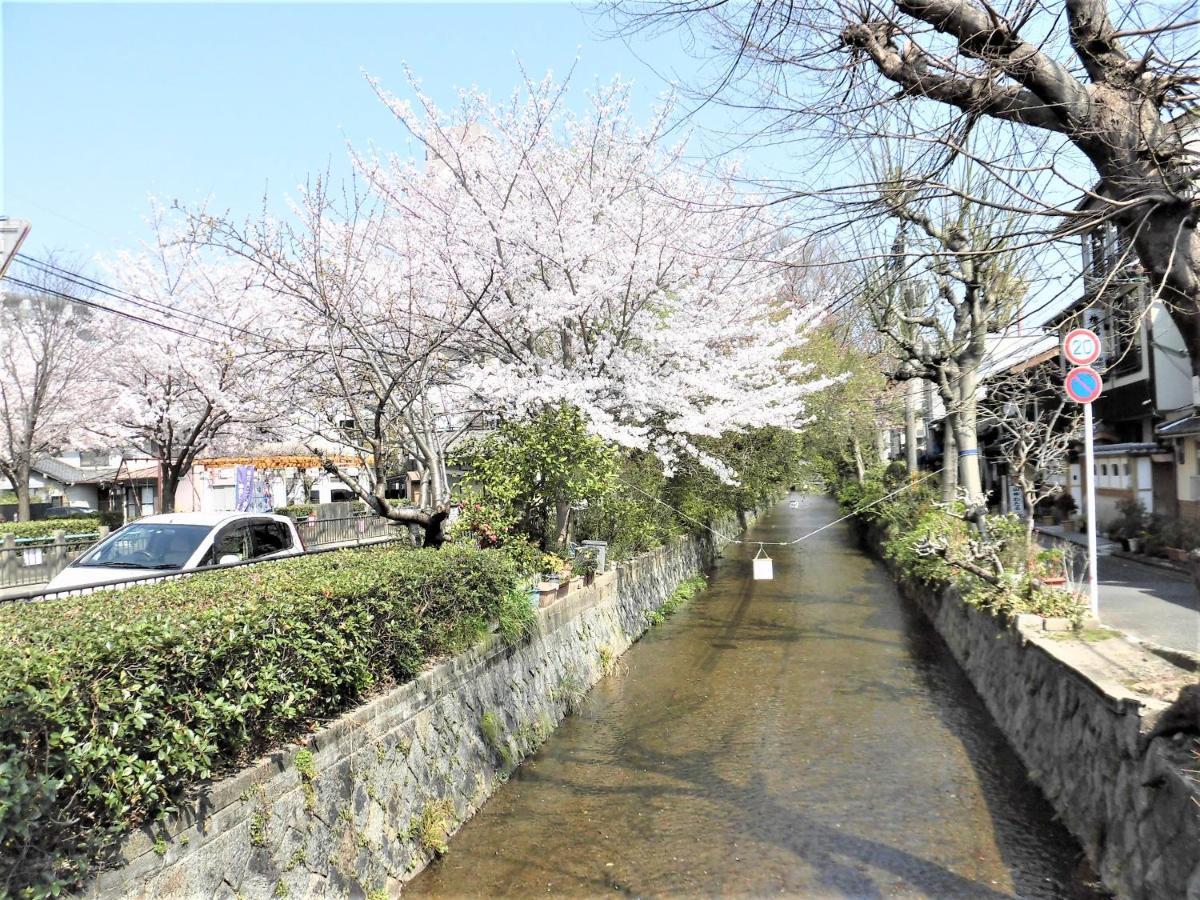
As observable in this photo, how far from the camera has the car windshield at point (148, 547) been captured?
8.96m

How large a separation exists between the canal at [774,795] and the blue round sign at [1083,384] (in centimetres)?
381

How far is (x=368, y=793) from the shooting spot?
18.1 ft

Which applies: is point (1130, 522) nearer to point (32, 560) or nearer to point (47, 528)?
point (32, 560)

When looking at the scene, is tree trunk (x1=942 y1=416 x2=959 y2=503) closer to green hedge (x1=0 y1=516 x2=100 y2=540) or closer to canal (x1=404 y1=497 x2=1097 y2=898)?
canal (x1=404 y1=497 x2=1097 y2=898)

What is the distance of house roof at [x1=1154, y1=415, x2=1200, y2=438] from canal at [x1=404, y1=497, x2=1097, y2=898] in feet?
22.9

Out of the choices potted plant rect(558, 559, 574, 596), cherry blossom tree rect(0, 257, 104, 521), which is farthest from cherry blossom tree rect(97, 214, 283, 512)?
potted plant rect(558, 559, 574, 596)

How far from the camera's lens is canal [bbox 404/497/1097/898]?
5.94 metres

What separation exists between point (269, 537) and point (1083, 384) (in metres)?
9.85

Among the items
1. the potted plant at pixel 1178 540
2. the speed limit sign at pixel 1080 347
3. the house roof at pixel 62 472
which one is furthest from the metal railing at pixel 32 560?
the house roof at pixel 62 472

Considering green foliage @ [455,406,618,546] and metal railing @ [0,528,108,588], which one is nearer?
green foliage @ [455,406,618,546]

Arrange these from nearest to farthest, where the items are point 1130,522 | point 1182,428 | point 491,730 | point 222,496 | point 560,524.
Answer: point 491,730 → point 560,524 → point 1182,428 → point 1130,522 → point 222,496

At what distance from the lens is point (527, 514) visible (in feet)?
38.4

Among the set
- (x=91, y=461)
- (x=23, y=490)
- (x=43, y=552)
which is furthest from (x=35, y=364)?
(x=91, y=461)

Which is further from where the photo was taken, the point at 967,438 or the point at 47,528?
the point at 47,528
